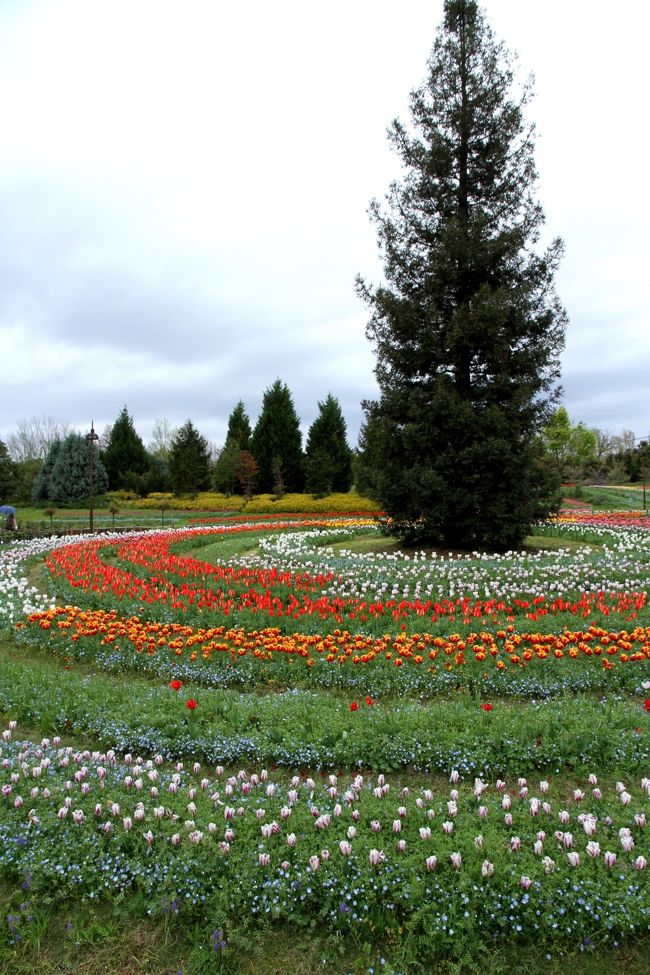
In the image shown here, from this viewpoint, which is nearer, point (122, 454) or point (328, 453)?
point (328, 453)

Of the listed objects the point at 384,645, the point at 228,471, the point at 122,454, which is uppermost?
the point at 122,454

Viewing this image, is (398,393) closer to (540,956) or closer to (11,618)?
(11,618)

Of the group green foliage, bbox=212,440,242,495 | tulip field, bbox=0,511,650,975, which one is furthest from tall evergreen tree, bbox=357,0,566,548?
green foliage, bbox=212,440,242,495

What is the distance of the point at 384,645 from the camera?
21.5ft

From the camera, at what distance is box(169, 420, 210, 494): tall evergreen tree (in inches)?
1818

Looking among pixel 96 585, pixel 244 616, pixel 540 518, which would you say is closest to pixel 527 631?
pixel 244 616

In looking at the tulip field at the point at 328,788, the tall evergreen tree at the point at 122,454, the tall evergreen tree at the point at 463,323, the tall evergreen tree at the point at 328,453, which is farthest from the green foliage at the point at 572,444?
the tulip field at the point at 328,788

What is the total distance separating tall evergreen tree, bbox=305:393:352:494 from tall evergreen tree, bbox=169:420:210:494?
858cm

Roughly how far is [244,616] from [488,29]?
15.4 metres

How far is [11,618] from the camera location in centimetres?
858

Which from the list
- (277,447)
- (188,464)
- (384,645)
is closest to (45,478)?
(188,464)

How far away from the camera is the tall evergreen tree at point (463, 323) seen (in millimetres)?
13445

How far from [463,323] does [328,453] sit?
2956 cm

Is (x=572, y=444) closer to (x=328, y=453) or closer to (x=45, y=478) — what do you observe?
(x=328, y=453)
